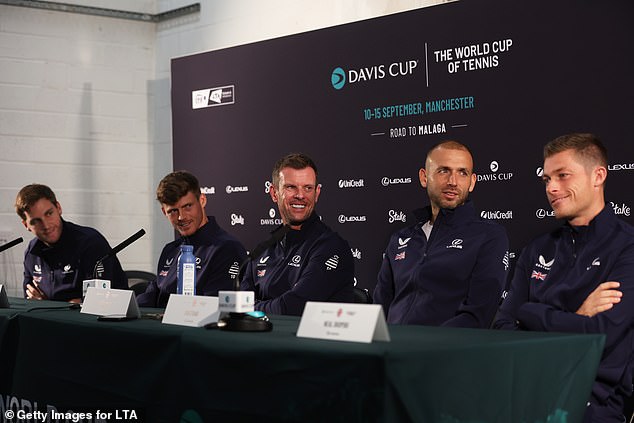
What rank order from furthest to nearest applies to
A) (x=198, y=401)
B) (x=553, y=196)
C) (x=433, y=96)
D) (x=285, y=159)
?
(x=433, y=96)
(x=285, y=159)
(x=553, y=196)
(x=198, y=401)

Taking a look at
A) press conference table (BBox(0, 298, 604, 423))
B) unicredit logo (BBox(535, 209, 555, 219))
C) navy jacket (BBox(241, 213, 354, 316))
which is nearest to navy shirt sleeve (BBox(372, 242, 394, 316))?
navy jacket (BBox(241, 213, 354, 316))

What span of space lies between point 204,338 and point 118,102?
13.8ft

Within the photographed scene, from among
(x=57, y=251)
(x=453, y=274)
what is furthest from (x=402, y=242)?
(x=57, y=251)

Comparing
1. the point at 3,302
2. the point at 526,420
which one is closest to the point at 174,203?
the point at 3,302

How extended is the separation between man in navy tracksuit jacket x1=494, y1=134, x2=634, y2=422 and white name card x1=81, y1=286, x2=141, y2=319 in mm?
1053

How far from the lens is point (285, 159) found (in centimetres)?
348

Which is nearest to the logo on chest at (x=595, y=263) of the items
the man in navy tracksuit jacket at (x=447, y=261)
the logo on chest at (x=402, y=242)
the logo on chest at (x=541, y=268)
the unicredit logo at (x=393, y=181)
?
the logo on chest at (x=541, y=268)

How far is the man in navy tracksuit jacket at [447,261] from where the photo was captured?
307 cm

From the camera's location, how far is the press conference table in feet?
5.30

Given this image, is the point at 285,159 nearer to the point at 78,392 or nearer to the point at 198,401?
the point at 78,392

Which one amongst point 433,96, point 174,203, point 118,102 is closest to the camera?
point 174,203

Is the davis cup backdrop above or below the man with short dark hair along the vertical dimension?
above

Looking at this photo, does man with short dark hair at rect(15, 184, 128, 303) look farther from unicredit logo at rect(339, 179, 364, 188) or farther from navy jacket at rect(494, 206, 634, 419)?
navy jacket at rect(494, 206, 634, 419)

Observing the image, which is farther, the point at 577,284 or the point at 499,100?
the point at 499,100
